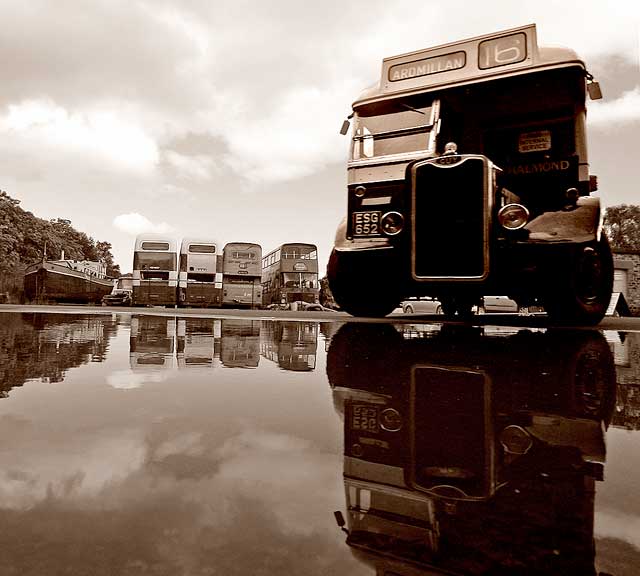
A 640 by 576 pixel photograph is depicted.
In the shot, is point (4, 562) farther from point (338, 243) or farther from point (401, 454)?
point (338, 243)

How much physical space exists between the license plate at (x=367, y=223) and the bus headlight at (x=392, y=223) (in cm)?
44

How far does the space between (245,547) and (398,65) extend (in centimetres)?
672

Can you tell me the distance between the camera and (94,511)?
76 cm

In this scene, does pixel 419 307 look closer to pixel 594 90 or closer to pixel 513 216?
pixel 594 90

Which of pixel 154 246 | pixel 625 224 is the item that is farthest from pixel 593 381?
pixel 625 224

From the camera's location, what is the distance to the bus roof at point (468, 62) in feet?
19.3

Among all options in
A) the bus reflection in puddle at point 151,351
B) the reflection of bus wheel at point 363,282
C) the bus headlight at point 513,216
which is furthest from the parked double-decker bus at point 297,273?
the bus reflection in puddle at point 151,351

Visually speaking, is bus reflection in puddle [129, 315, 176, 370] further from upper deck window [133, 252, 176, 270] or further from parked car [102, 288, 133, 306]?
parked car [102, 288, 133, 306]

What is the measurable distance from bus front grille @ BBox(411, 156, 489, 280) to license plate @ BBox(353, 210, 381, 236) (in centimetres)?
79

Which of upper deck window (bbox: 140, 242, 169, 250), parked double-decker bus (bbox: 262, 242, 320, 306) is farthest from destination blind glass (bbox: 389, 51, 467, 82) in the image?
parked double-decker bus (bbox: 262, 242, 320, 306)

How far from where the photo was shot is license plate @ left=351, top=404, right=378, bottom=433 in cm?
127

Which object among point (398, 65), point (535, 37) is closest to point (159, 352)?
point (398, 65)

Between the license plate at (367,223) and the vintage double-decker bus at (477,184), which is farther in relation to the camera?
the license plate at (367,223)

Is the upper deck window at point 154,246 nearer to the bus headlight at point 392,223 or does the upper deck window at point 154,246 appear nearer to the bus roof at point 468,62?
the bus roof at point 468,62
